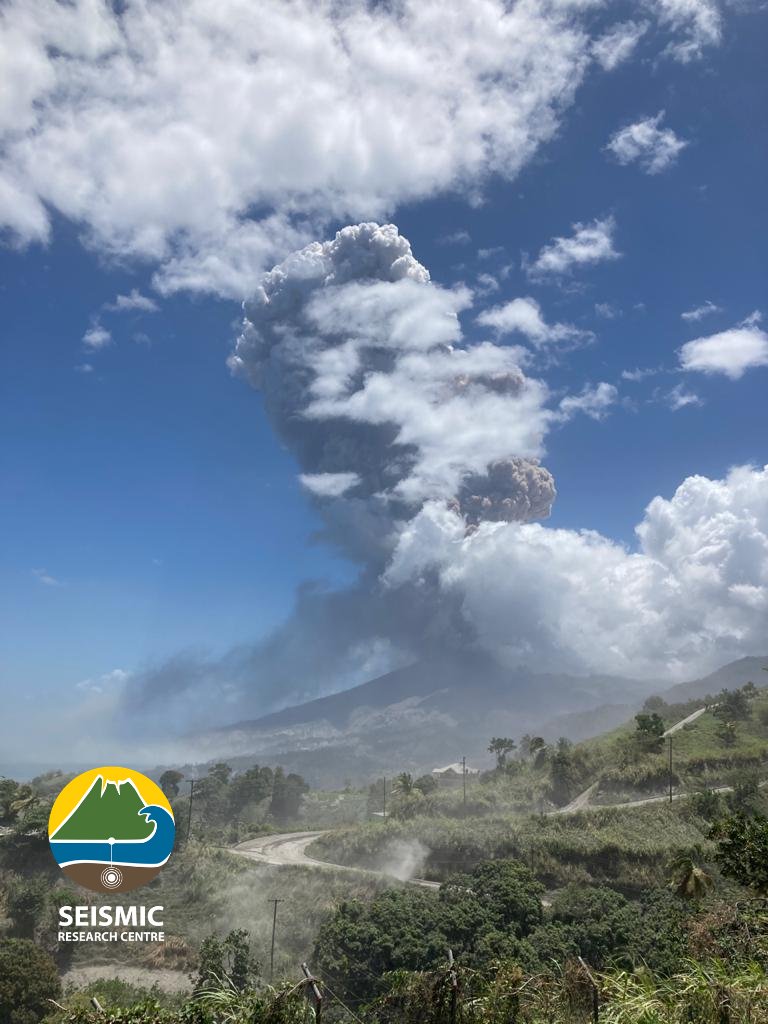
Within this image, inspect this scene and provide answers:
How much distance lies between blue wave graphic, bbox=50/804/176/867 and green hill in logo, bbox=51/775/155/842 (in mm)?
332

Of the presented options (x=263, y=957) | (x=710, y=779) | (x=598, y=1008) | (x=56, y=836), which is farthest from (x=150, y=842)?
(x=710, y=779)

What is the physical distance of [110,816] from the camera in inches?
1203

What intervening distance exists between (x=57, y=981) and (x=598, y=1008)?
3764cm

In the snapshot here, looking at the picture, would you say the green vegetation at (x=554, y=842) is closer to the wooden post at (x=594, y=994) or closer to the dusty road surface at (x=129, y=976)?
the dusty road surface at (x=129, y=976)

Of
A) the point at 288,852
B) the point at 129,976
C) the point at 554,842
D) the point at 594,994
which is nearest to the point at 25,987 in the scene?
the point at 129,976

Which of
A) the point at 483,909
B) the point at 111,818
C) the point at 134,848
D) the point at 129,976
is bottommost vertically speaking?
the point at 129,976

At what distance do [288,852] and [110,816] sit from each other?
153 feet

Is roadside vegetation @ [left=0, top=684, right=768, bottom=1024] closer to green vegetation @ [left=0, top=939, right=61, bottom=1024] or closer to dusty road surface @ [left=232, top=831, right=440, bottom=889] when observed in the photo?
green vegetation @ [left=0, top=939, right=61, bottom=1024]

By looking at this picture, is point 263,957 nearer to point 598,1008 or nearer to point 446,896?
point 446,896

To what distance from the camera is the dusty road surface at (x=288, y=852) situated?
60831mm

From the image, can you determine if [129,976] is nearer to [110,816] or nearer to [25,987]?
[25,987]

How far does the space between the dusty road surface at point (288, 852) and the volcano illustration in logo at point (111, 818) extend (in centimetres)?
3079

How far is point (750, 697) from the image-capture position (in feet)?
298

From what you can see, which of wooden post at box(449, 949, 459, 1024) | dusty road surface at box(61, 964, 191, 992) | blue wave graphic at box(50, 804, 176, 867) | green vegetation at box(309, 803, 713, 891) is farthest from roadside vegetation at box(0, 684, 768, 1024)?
blue wave graphic at box(50, 804, 176, 867)
